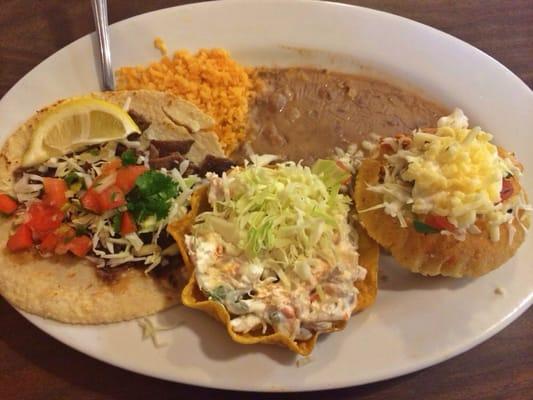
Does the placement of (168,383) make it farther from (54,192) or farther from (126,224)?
(54,192)

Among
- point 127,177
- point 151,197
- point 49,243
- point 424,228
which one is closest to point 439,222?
point 424,228

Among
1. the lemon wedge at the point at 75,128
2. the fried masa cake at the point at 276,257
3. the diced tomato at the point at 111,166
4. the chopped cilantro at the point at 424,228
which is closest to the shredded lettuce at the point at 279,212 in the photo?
the fried masa cake at the point at 276,257

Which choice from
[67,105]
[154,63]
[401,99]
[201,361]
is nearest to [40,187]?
[67,105]

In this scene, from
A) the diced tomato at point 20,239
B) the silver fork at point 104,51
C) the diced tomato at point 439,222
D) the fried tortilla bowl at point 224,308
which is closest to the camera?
the fried tortilla bowl at point 224,308

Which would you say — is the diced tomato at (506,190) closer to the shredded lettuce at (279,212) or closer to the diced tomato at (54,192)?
the shredded lettuce at (279,212)

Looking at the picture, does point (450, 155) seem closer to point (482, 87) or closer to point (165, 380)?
point (482, 87)
